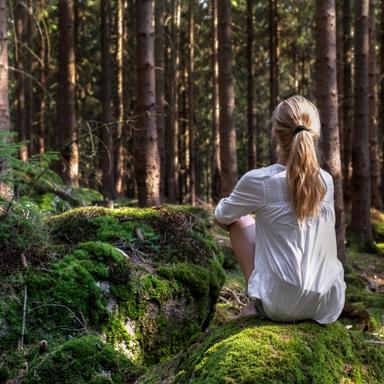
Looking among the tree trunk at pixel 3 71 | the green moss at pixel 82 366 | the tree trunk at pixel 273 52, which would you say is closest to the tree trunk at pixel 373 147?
the tree trunk at pixel 273 52

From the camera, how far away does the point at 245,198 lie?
11.0ft

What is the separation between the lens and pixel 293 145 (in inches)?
127

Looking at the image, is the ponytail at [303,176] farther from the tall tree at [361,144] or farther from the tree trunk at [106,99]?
the tree trunk at [106,99]

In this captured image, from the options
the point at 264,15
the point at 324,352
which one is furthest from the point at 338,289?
the point at 264,15

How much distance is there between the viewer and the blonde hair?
125 inches

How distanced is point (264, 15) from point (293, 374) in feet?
77.2

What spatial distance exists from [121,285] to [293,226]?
1839 mm

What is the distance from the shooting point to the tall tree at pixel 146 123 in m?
8.23

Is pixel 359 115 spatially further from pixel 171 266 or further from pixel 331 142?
pixel 171 266

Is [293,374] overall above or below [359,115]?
below

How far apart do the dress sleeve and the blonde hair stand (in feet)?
0.61

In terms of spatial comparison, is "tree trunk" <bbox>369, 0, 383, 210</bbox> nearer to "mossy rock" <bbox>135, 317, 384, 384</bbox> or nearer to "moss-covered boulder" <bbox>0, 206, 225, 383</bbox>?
"moss-covered boulder" <bbox>0, 206, 225, 383</bbox>

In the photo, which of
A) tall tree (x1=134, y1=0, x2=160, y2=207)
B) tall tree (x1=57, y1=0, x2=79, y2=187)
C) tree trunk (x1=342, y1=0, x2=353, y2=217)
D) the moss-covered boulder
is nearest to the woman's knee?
the moss-covered boulder

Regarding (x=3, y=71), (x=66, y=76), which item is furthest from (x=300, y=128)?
(x=66, y=76)
